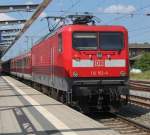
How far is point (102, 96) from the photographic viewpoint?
16.5 meters

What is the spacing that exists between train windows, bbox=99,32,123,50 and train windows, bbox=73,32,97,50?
234 mm

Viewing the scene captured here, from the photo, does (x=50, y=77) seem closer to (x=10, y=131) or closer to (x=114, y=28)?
(x=114, y=28)

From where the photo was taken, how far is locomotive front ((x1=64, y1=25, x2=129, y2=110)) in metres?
16.4

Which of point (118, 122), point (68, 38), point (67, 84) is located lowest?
point (118, 122)

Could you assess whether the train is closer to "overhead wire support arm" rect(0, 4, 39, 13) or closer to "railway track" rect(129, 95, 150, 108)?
"railway track" rect(129, 95, 150, 108)

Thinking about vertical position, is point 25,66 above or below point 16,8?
below

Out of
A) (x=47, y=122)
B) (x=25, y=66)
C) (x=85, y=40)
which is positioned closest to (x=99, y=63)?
(x=85, y=40)

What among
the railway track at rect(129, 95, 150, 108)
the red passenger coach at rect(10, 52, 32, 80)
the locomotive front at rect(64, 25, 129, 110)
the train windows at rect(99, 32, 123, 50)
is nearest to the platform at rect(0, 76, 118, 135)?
the locomotive front at rect(64, 25, 129, 110)

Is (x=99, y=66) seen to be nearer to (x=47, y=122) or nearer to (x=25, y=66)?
(x=47, y=122)

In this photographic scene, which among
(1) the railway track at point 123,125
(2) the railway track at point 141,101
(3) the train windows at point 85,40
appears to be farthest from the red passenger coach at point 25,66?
(1) the railway track at point 123,125

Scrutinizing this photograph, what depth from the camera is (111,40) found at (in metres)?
16.9

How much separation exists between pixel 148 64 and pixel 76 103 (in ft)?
237

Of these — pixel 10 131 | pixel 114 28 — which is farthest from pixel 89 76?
pixel 10 131

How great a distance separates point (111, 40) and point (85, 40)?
34.5 inches
